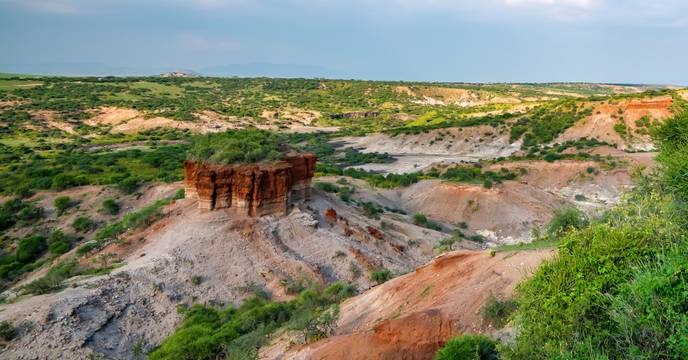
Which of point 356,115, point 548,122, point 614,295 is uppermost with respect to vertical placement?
point 548,122

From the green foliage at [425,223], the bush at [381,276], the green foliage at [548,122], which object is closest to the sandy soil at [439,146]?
the green foliage at [548,122]

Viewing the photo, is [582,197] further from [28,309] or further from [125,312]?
[28,309]

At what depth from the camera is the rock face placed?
20047mm

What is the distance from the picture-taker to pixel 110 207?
2675cm

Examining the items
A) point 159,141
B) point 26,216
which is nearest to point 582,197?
point 26,216

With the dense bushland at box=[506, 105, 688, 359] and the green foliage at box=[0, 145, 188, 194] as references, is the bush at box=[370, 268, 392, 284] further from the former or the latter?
the green foliage at box=[0, 145, 188, 194]

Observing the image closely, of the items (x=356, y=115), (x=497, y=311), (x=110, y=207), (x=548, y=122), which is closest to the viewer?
(x=497, y=311)

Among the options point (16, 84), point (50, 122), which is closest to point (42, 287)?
point (50, 122)

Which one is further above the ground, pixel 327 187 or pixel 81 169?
pixel 327 187

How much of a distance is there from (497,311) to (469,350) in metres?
2.14

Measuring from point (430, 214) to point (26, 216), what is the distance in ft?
79.4

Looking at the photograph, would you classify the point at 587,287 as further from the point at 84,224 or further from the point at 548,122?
the point at 548,122

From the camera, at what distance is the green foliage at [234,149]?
20516mm

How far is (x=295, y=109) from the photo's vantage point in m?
99.2
